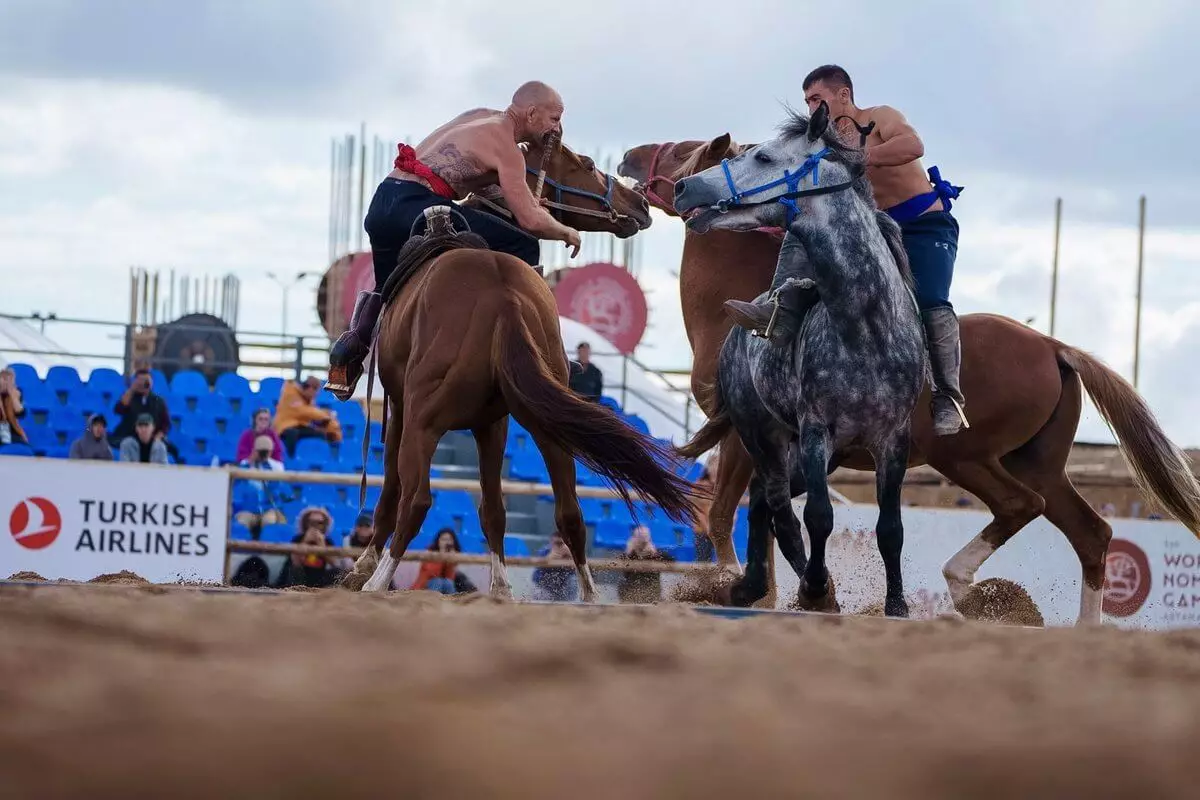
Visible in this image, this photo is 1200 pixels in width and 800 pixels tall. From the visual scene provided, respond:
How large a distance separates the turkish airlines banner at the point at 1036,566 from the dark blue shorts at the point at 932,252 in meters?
3.01

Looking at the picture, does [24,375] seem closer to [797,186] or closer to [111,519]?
[111,519]

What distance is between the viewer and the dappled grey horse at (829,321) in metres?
6.00

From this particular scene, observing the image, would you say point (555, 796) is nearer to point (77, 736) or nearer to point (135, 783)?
point (135, 783)

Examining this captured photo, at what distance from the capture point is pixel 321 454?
13656 mm

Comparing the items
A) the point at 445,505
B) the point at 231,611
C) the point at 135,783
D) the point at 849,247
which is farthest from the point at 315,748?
the point at 445,505

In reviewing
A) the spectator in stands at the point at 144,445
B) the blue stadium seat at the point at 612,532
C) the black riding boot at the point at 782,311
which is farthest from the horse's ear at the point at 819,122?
the spectator in stands at the point at 144,445

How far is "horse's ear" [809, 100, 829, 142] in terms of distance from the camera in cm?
620

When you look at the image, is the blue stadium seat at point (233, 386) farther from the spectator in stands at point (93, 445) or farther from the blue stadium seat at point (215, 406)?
the spectator in stands at point (93, 445)

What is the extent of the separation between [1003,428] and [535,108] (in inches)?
112

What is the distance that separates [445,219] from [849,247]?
75.9 inches

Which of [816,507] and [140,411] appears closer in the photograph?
[816,507]

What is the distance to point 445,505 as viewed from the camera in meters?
13.5

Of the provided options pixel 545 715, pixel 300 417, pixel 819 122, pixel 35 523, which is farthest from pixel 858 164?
pixel 300 417

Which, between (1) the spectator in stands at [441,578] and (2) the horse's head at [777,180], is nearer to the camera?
(2) the horse's head at [777,180]
